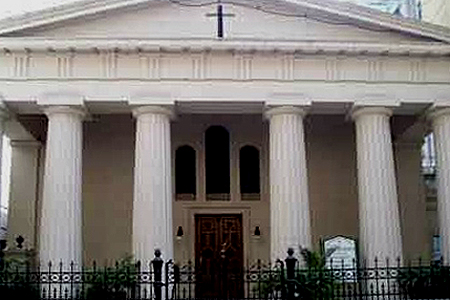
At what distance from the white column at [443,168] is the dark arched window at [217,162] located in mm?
7030

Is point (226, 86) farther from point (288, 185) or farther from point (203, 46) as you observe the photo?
point (288, 185)

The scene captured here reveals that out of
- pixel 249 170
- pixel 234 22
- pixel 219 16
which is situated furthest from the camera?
pixel 249 170

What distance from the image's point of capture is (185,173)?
2666 cm

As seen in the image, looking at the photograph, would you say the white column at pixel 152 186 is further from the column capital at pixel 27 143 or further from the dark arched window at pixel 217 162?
the column capital at pixel 27 143

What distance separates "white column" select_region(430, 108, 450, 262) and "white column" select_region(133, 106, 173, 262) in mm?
7267

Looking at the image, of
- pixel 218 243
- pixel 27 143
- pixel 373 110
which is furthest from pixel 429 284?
pixel 27 143

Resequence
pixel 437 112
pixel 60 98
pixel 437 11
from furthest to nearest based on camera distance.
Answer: pixel 437 11
pixel 437 112
pixel 60 98

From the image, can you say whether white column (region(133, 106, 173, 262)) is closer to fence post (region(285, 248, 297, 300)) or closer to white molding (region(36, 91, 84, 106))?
white molding (region(36, 91, 84, 106))

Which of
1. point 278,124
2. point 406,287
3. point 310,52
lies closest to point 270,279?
point 406,287

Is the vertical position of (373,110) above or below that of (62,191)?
above

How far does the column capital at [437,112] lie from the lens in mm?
22422

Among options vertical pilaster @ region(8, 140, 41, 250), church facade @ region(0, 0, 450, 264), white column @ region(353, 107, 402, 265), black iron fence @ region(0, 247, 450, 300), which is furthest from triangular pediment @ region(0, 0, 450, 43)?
black iron fence @ region(0, 247, 450, 300)

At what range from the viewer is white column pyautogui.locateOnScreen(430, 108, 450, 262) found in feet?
72.2

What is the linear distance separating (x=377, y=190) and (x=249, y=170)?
19.6 ft
